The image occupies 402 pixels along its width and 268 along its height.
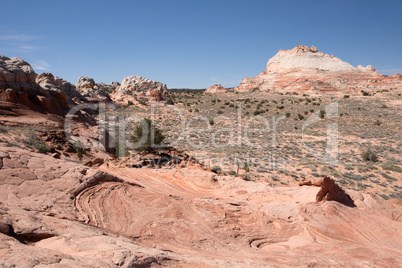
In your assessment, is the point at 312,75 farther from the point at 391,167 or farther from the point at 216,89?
the point at 391,167

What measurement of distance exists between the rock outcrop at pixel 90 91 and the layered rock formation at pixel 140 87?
534 centimetres

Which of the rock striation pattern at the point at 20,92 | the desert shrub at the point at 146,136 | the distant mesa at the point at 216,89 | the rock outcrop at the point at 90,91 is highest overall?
the distant mesa at the point at 216,89

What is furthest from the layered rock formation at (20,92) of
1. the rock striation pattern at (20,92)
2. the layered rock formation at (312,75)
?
the layered rock formation at (312,75)

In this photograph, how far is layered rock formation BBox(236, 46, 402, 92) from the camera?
51219mm

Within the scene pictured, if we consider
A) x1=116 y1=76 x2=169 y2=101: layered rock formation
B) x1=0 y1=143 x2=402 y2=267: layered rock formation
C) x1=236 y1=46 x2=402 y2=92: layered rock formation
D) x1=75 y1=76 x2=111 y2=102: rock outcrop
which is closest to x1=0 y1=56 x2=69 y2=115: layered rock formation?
x1=0 y1=143 x2=402 y2=267: layered rock formation

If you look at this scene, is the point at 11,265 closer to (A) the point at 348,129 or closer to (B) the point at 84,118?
(B) the point at 84,118

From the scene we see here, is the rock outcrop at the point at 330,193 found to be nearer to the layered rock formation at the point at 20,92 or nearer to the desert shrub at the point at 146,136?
the desert shrub at the point at 146,136

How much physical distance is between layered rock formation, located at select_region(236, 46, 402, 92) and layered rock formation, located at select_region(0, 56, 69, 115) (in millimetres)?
47998

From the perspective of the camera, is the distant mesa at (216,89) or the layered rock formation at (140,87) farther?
the distant mesa at (216,89)

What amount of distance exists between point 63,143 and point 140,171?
8.05m

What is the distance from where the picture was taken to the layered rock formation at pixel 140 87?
163 ft

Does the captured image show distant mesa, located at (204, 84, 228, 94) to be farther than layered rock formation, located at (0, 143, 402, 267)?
Yes

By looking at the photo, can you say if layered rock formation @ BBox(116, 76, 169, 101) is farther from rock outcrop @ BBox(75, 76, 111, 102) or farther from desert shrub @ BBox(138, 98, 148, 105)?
rock outcrop @ BBox(75, 76, 111, 102)

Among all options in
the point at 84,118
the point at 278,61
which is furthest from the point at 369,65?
the point at 84,118
